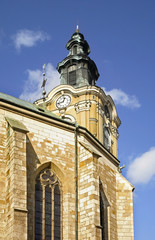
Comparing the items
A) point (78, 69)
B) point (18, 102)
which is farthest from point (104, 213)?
Answer: point (78, 69)

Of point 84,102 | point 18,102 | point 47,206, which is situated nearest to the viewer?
point 47,206

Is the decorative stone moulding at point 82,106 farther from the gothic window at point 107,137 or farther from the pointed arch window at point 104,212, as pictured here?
the pointed arch window at point 104,212

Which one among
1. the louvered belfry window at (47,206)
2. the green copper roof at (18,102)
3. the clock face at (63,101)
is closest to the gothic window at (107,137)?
the clock face at (63,101)

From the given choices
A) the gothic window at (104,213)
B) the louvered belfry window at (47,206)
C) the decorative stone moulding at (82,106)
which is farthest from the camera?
the decorative stone moulding at (82,106)

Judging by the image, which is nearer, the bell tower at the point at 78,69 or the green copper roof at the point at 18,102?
the green copper roof at the point at 18,102

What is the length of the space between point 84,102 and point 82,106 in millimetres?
365

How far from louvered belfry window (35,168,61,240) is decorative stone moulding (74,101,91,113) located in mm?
19713

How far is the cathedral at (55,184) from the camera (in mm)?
17938

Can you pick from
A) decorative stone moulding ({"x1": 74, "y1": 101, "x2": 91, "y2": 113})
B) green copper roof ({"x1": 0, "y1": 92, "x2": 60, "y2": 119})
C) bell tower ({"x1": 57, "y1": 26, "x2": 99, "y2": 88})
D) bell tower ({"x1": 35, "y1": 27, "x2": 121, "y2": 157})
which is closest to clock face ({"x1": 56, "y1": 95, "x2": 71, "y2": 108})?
bell tower ({"x1": 35, "y1": 27, "x2": 121, "y2": 157})

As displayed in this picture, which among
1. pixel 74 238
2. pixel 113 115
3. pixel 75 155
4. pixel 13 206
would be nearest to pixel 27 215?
pixel 13 206

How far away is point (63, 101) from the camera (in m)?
41.4

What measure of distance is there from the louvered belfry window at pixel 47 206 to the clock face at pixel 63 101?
20715 mm

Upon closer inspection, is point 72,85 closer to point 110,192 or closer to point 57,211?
point 110,192

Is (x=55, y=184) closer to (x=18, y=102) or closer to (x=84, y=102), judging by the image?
(x=18, y=102)
